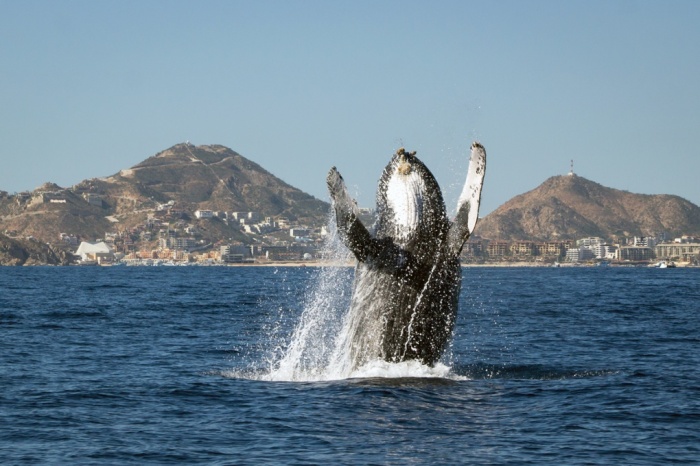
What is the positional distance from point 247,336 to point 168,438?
60.0 feet

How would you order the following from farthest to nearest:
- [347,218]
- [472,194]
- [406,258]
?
[406,258], [472,194], [347,218]

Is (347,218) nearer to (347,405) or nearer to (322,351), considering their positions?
(347,405)

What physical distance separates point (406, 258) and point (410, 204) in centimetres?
96

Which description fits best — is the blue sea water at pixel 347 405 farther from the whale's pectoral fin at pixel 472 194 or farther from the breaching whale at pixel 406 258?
the whale's pectoral fin at pixel 472 194

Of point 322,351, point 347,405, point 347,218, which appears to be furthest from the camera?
point 322,351

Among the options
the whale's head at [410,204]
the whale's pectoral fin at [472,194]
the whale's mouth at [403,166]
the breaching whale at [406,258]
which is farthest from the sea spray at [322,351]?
the whale's pectoral fin at [472,194]

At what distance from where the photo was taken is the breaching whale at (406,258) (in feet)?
58.3

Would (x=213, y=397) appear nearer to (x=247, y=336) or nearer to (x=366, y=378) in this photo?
(x=366, y=378)

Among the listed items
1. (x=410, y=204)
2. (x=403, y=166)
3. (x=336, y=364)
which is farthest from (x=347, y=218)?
(x=336, y=364)

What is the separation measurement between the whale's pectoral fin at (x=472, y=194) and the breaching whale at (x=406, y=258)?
0.05 ft

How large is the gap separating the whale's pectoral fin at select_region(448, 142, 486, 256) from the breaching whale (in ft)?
0.05

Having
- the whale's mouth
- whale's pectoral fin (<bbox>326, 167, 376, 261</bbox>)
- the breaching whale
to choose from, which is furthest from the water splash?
the whale's mouth

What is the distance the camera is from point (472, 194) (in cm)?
1775

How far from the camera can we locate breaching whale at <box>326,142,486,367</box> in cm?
1778
